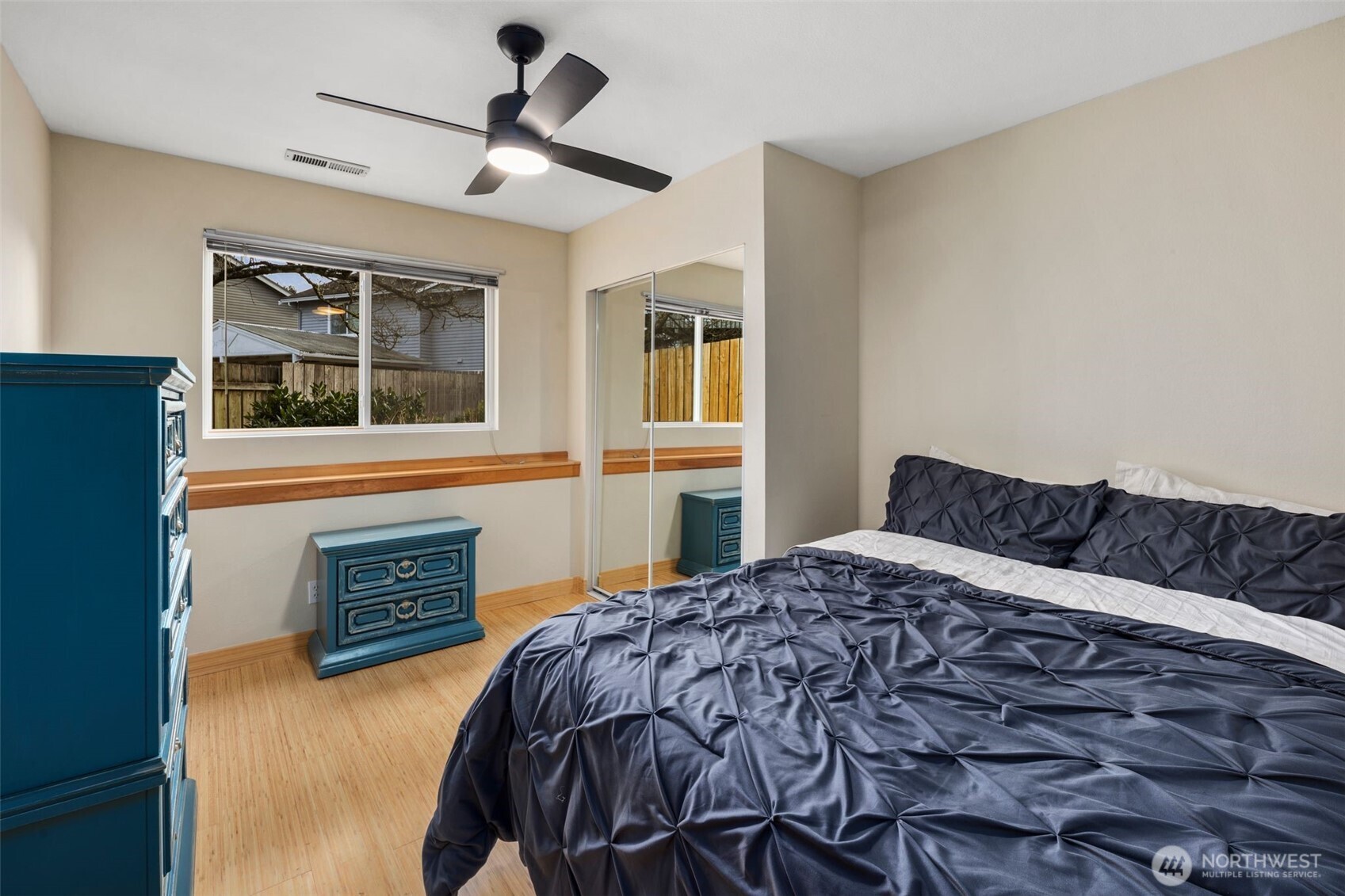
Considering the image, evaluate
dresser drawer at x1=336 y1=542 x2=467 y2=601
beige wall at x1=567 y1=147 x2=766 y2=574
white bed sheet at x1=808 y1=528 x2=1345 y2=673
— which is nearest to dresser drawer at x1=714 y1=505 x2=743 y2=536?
beige wall at x1=567 y1=147 x2=766 y2=574

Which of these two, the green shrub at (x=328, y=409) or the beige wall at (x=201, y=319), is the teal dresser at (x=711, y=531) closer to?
the beige wall at (x=201, y=319)

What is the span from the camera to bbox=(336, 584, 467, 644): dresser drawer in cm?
310

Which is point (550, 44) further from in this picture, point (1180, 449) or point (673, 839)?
point (1180, 449)

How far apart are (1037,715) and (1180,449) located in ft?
5.71

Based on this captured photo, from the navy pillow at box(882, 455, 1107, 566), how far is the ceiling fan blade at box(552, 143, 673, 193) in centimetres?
171

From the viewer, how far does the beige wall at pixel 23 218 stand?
215cm

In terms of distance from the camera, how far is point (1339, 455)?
201 centimetres

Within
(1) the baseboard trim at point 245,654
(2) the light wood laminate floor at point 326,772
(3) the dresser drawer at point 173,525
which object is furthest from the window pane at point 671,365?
(3) the dresser drawer at point 173,525

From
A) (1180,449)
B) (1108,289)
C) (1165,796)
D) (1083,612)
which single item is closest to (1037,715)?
(1165,796)

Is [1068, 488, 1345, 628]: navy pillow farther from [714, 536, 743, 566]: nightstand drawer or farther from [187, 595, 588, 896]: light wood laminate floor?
[187, 595, 588, 896]: light wood laminate floor

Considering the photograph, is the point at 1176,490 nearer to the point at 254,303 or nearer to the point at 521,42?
the point at 521,42

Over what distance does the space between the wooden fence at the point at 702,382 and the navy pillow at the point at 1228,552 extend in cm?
165

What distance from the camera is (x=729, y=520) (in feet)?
11.0

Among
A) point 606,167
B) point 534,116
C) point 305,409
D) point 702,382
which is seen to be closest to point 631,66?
point 606,167
